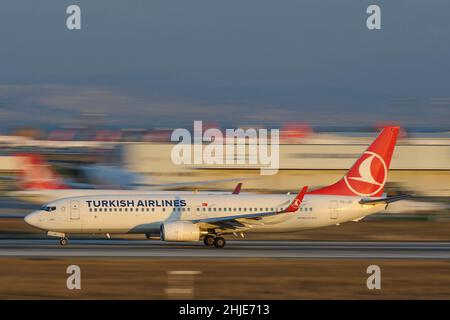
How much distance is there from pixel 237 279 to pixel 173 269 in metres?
2.95

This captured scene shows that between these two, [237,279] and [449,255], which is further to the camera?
[449,255]

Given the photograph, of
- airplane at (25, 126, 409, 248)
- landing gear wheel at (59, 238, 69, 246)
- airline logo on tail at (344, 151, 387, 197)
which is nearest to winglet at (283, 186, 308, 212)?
airplane at (25, 126, 409, 248)

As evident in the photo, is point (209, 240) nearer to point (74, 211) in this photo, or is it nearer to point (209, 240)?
point (209, 240)

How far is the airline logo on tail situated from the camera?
41.1m

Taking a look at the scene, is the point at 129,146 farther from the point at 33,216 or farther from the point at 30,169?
the point at 33,216

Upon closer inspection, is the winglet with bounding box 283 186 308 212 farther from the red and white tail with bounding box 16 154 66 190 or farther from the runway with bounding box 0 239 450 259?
the red and white tail with bounding box 16 154 66 190

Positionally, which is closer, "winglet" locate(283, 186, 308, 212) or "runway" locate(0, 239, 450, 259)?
"runway" locate(0, 239, 450, 259)

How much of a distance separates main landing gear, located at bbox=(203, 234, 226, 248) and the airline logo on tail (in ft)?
24.4

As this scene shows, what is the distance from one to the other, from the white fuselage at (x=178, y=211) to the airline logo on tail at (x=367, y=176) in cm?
131
